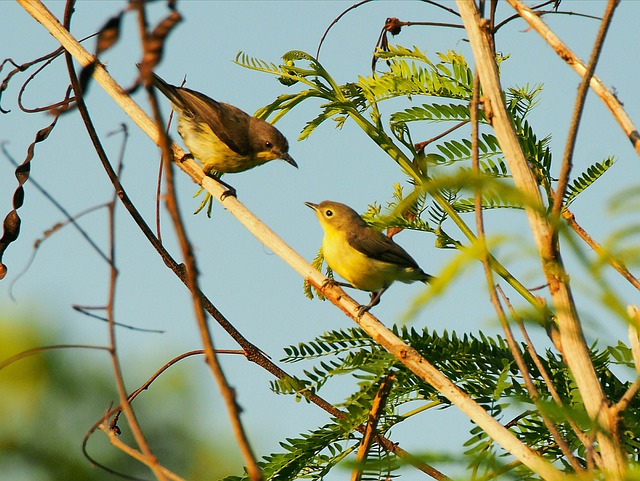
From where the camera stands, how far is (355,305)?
224 centimetres

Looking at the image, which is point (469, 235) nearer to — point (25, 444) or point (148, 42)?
point (148, 42)

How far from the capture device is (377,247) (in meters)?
5.54

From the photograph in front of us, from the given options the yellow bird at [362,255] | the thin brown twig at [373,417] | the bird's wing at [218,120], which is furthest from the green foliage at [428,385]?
the bird's wing at [218,120]

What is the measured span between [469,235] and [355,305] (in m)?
0.40

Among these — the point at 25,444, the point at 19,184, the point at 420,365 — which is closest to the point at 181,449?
the point at 25,444

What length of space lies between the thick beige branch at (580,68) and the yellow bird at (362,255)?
3408mm

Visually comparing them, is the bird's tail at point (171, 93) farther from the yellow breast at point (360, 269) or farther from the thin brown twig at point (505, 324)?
the thin brown twig at point (505, 324)

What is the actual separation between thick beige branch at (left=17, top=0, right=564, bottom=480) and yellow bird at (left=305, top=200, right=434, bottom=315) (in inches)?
96.2

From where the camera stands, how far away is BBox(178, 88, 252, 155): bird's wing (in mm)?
5953

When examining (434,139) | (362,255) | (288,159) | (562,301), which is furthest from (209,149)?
(562,301)

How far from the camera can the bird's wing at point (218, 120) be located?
5953mm

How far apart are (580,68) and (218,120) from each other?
4669mm

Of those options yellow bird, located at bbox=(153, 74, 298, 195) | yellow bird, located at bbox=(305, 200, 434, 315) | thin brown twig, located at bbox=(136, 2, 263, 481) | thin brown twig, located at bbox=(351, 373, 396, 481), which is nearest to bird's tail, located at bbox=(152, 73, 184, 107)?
yellow bird, located at bbox=(153, 74, 298, 195)

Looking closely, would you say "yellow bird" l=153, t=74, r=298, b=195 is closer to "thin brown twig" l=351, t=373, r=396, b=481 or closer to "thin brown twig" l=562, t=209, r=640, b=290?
"thin brown twig" l=562, t=209, r=640, b=290
